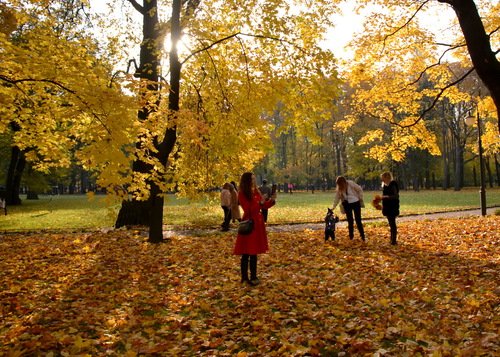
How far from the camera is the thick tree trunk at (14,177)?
32.9m

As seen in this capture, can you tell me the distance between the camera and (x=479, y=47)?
7.54 metres

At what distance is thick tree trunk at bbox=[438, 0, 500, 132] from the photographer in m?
7.42

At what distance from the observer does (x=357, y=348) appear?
4.14 metres

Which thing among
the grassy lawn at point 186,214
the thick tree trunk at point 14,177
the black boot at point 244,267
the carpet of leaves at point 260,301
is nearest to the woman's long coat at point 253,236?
the black boot at point 244,267

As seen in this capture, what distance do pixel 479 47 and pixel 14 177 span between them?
38.7 meters

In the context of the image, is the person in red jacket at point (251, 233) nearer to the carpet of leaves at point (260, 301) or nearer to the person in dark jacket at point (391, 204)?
the carpet of leaves at point (260, 301)

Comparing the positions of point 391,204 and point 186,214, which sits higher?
point 391,204

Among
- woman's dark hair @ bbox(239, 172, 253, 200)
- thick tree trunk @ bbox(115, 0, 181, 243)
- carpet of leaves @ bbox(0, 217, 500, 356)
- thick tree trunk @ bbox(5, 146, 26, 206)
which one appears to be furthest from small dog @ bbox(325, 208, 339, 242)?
thick tree trunk @ bbox(5, 146, 26, 206)

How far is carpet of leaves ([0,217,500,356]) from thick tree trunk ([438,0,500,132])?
3.36 meters

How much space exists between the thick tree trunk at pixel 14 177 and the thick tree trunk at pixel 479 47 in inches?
1305

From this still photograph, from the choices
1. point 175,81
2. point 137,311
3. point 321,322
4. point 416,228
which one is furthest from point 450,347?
point 416,228

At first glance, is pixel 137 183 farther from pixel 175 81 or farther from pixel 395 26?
pixel 395 26

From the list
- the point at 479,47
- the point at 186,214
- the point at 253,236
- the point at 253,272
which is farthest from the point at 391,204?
the point at 186,214

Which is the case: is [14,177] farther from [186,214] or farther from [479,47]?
[479,47]
